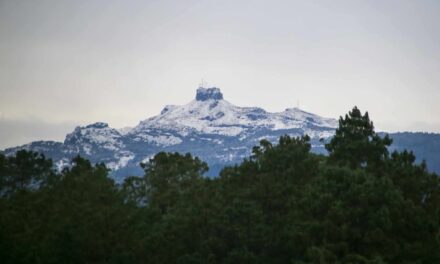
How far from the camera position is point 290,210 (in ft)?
134

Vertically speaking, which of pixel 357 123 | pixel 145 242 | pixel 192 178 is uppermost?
pixel 357 123

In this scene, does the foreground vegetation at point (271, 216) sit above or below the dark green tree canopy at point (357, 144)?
below

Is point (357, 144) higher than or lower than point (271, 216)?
higher

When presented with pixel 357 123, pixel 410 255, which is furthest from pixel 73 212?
pixel 410 255

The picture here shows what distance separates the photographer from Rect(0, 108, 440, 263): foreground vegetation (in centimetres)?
3597

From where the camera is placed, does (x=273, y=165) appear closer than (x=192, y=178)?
Yes

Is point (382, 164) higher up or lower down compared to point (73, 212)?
higher up

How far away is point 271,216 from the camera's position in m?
43.0

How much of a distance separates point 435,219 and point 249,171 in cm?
1290

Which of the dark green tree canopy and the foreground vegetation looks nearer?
the foreground vegetation

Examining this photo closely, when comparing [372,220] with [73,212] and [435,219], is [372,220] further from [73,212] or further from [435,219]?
[73,212]

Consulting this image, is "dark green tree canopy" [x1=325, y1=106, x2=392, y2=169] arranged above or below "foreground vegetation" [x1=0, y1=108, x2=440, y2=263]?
above

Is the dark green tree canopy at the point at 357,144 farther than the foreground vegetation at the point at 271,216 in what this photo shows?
Yes

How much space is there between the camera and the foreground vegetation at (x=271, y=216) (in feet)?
118
